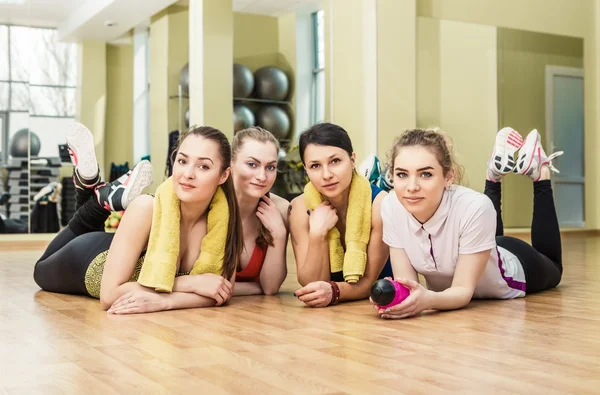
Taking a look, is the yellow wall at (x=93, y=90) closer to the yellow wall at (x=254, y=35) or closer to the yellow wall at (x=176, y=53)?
the yellow wall at (x=176, y=53)

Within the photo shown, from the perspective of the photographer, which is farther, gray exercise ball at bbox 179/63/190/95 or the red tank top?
gray exercise ball at bbox 179/63/190/95

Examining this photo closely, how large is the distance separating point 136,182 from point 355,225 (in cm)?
102

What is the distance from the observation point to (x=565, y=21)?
7.81 m

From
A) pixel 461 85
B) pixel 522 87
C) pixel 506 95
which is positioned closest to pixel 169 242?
pixel 461 85

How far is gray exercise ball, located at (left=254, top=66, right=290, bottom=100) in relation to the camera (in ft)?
22.0

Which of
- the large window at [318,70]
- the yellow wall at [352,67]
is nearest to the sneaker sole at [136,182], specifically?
the yellow wall at [352,67]

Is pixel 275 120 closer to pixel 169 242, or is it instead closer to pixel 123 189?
pixel 123 189

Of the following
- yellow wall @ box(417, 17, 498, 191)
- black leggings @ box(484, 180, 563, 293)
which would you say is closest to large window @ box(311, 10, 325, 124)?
yellow wall @ box(417, 17, 498, 191)

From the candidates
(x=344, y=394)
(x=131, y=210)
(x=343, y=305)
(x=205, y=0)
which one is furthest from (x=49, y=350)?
(x=205, y=0)

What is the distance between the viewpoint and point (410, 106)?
6574 millimetres

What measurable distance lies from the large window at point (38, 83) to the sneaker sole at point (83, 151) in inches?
134

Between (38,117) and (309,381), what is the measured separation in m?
5.62

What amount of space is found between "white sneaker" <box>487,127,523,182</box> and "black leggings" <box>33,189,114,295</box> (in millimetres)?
1685

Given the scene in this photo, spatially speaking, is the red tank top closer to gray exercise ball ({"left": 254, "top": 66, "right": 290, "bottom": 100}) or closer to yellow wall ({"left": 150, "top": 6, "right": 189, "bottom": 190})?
gray exercise ball ({"left": 254, "top": 66, "right": 290, "bottom": 100})
